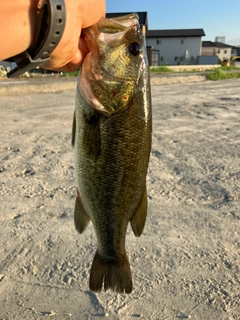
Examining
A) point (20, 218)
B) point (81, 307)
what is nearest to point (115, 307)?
point (81, 307)

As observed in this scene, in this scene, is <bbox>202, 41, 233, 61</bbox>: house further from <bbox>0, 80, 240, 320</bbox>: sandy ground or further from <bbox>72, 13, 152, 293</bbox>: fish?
<bbox>72, 13, 152, 293</bbox>: fish

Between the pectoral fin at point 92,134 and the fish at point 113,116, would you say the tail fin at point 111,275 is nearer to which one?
the fish at point 113,116

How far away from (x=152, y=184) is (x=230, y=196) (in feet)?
3.28

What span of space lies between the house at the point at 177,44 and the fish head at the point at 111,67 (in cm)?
5512

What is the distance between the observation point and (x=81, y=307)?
2600 millimetres

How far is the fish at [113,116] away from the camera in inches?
59.6

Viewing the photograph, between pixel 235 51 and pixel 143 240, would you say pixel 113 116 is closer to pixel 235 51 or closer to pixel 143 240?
pixel 143 240

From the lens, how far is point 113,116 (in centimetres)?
152

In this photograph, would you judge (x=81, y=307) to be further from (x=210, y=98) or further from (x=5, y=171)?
(x=210, y=98)

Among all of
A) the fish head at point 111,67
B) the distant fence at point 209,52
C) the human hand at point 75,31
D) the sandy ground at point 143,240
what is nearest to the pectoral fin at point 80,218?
the fish head at point 111,67

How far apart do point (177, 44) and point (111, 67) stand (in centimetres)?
5743

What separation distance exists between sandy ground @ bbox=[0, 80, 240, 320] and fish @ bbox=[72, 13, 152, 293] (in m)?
1.38

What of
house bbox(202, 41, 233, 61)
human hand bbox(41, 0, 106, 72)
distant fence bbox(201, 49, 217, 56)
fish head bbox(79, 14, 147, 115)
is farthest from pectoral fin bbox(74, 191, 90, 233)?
house bbox(202, 41, 233, 61)

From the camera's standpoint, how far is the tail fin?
184 cm
